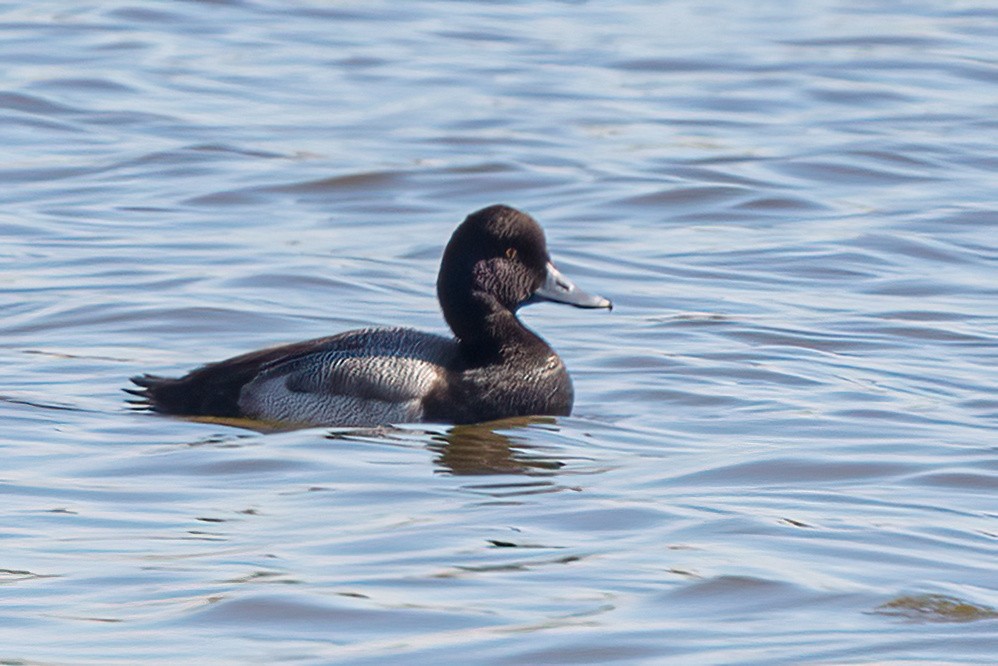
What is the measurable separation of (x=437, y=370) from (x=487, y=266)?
21.6 inches

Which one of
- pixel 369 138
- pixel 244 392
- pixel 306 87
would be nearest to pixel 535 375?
pixel 244 392

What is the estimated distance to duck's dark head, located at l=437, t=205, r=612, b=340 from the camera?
9.59m

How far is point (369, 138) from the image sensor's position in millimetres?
17031

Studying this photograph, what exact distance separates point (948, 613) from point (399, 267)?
23.1 ft

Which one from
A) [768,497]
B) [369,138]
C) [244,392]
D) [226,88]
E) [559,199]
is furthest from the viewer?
[226,88]

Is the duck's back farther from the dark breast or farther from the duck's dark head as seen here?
the duck's dark head

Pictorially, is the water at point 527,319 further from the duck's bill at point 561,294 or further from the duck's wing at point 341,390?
the duck's bill at point 561,294

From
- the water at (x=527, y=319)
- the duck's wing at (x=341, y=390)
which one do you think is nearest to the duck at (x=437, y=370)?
the duck's wing at (x=341, y=390)

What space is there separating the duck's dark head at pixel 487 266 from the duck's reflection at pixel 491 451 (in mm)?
511

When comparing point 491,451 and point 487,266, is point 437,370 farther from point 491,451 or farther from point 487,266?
point 491,451

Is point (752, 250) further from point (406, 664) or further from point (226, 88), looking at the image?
point (406, 664)

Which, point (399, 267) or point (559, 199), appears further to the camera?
point (559, 199)

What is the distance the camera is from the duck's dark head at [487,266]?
9594mm

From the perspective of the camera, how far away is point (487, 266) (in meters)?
9.61
